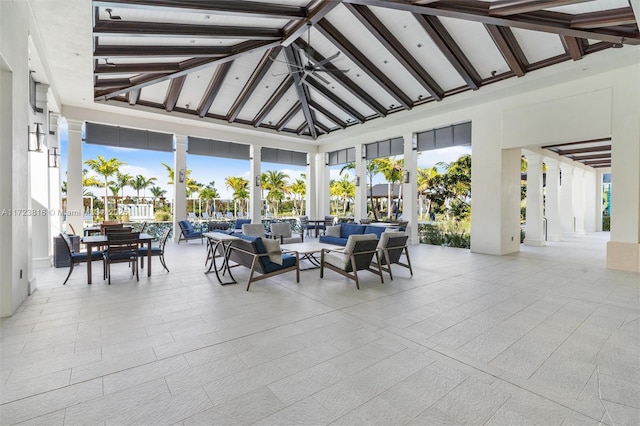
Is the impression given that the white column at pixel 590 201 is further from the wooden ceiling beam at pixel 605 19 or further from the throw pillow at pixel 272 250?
the throw pillow at pixel 272 250

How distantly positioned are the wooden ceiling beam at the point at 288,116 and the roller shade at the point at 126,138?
3.92 meters

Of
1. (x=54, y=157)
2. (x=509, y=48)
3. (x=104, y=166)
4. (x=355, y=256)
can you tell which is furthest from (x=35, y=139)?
(x=104, y=166)

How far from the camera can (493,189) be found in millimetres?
8281

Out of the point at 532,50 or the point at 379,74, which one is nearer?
the point at 532,50

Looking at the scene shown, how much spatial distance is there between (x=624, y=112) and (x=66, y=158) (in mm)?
13547

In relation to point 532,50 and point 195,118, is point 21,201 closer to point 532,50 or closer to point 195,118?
point 195,118

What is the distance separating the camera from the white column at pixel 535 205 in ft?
32.5

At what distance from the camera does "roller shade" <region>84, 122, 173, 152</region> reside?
9422 millimetres

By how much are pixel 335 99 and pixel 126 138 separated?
6.84 metres

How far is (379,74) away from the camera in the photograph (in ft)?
27.7

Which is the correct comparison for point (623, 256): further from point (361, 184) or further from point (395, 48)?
point (361, 184)

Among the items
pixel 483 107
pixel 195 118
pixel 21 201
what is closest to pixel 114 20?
pixel 21 201

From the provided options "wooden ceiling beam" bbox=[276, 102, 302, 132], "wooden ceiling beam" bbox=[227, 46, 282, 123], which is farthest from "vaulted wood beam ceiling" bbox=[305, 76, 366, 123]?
"wooden ceiling beam" bbox=[227, 46, 282, 123]

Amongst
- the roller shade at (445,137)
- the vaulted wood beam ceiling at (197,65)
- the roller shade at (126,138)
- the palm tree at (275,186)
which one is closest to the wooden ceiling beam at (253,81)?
the vaulted wood beam ceiling at (197,65)
